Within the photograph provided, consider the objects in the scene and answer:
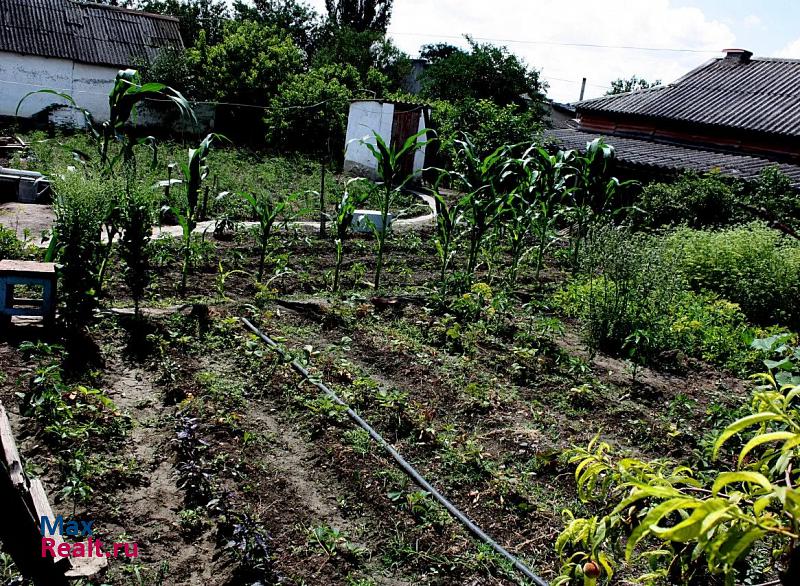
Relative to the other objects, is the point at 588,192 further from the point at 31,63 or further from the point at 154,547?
the point at 31,63

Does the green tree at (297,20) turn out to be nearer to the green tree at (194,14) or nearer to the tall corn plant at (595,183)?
the green tree at (194,14)

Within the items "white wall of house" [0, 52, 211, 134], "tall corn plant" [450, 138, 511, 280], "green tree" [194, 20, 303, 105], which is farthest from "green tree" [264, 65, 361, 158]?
"tall corn plant" [450, 138, 511, 280]

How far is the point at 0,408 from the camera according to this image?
3375mm

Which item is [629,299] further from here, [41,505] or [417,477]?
[41,505]

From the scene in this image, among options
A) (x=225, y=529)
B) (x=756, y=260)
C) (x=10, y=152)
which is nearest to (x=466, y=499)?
(x=225, y=529)

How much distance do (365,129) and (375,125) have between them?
27 centimetres

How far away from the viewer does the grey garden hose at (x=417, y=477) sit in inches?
132

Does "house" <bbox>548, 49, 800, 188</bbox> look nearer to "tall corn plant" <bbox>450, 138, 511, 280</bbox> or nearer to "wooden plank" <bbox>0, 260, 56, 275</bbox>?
→ "tall corn plant" <bbox>450, 138, 511, 280</bbox>

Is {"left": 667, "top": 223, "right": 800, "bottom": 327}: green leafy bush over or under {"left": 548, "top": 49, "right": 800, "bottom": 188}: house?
under

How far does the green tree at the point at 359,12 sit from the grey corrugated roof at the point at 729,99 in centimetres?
1831

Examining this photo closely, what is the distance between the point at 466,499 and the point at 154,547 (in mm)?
1652

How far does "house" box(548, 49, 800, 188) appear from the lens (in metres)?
15.7

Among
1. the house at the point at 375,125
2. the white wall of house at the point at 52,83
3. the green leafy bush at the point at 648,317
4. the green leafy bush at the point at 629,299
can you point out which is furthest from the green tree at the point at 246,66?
the green leafy bush at the point at 629,299

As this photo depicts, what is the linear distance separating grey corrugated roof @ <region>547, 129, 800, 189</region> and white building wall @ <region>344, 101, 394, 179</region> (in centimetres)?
427
